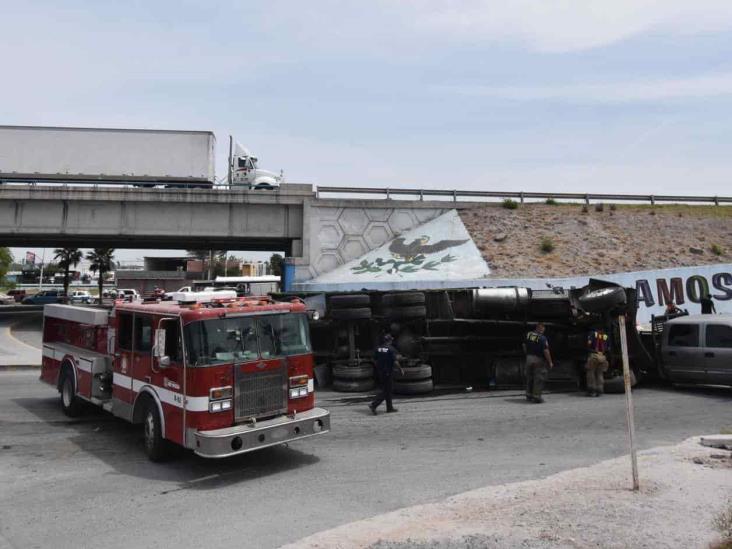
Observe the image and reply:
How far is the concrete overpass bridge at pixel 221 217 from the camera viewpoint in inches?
1145

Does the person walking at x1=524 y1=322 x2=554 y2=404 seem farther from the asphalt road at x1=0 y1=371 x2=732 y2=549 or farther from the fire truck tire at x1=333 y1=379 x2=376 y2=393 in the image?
the fire truck tire at x1=333 y1=379 x2=376 y2=393

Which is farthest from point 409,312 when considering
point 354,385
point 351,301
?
point 354,385

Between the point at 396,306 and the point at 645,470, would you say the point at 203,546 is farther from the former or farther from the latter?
the point at 396,306

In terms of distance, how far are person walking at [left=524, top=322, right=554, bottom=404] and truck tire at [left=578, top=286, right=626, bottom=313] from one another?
123 cm

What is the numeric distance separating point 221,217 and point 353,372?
19.2m

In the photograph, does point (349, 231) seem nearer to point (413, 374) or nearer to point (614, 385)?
point (413, 374)

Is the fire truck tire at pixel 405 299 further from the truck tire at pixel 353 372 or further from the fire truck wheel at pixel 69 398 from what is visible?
the fire truck wheel at pixel 69 398

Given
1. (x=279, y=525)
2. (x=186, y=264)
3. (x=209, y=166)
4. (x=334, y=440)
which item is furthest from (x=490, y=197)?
(x=186, y=264)

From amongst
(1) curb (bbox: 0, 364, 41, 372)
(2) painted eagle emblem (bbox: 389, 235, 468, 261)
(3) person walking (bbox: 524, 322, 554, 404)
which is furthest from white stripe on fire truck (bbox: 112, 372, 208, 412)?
(2) painted eagle emblem (bbox: 389, 235, 468, 261)

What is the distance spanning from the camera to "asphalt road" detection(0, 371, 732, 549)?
608 cm

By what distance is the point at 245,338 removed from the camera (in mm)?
8094

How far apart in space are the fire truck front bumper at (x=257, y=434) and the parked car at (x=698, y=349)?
921cm

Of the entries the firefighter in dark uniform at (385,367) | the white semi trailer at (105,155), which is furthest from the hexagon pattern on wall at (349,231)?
the firefighter in dark uniform at (385,367)

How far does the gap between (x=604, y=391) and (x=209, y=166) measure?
2301 centimetres
